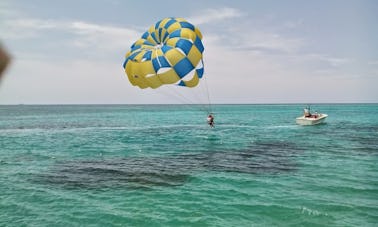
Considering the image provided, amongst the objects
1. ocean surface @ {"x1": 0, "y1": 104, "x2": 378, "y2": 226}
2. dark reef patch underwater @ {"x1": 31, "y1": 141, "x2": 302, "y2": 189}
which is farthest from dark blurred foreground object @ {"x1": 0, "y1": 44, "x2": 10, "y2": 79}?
dark reef patch underwater @ {"x1": 31, "y1": 141, "x2": 302, "y2": 189}

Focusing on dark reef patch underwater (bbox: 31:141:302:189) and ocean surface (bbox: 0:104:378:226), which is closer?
ocean surface (bbox: 0:104:378:226)

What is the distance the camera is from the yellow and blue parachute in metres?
16.9

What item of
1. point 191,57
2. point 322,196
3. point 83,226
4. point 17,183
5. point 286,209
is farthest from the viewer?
point 191,57

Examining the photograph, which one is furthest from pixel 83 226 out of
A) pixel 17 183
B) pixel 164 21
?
pixel 164 21

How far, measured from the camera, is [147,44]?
18844mm

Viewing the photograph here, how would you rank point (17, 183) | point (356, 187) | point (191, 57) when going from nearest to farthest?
1. point (356, 187)
2. point (17, 183)
3. point (191, 57)

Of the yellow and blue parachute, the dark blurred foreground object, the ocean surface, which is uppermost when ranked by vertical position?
the yellow and blue parachute

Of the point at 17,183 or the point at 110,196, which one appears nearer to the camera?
the point at 110,196

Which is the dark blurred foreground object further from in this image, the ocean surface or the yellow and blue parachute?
the yellow and blue parachute

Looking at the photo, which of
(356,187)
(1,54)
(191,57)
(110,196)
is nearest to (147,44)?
(191,57)

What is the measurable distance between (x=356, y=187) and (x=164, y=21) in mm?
13359

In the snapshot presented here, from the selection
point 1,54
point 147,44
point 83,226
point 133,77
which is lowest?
point 83,226

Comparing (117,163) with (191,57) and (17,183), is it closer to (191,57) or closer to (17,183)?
(17,183)

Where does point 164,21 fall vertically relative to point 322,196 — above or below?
above
